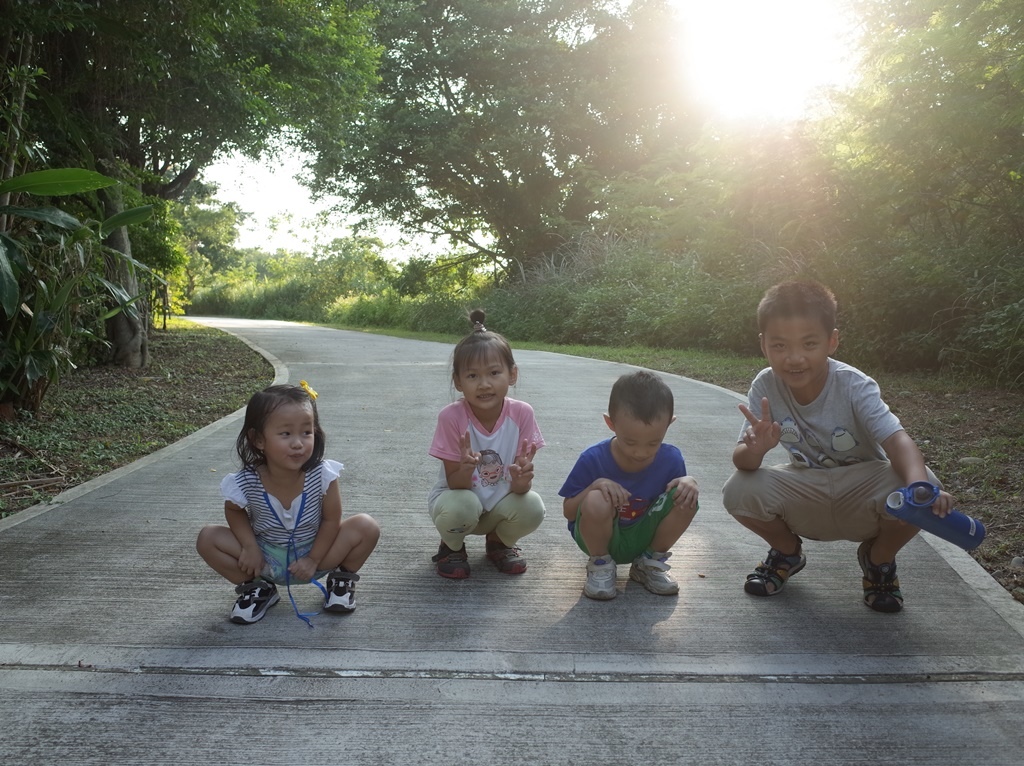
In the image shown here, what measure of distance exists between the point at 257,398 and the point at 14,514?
211cm

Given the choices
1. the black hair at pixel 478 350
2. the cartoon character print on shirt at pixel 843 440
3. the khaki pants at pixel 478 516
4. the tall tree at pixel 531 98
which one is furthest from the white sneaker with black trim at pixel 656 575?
the tall tree at pixel 531 98

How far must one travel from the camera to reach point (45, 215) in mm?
5988

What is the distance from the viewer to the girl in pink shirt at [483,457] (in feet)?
11.5

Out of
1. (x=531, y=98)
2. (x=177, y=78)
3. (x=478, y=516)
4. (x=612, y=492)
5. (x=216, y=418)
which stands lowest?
(x=216, y=418)

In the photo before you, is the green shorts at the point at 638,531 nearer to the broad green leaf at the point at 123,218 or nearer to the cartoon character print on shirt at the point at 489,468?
the cartoon character print on shirt at the point at 489,468

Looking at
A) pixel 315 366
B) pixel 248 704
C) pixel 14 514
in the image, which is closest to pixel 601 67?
pixel 315 366

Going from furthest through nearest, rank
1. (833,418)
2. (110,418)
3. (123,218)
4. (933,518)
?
(110,418)
(123,218)
(833,418)
(933,518)

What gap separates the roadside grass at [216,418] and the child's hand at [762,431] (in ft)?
3.77

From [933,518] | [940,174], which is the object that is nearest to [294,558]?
[933,518]

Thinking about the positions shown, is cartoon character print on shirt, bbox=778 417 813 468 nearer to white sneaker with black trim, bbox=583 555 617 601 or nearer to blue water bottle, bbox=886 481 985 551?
blue water bottle, bbox=886 481 985 551

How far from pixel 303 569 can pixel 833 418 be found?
1985 millimetres

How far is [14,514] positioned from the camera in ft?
14.8

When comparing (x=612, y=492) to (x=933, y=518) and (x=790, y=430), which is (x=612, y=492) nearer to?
(x=790, y=430)

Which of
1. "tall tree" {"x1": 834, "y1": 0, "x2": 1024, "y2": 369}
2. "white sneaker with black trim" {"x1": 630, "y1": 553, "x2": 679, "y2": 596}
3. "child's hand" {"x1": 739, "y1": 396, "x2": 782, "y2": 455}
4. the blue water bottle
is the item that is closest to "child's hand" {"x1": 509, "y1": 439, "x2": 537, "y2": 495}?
"white sneaker with black trim" {"x1": 630, "y1": 553, "x2": 679, "y2": 596}
